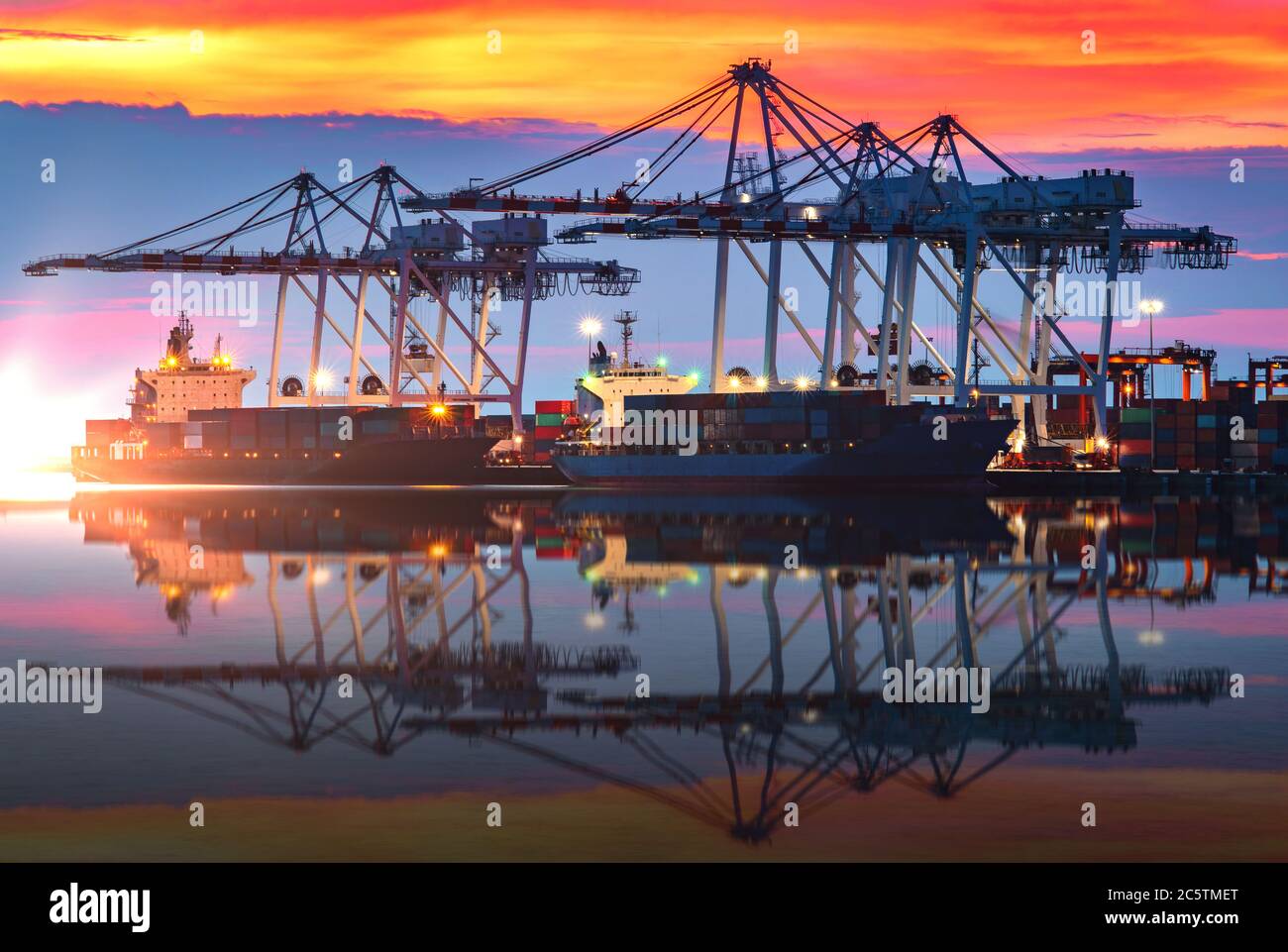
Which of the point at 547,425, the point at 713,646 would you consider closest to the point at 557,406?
the point at 547,425

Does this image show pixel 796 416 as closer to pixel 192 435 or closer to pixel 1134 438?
pixel 1134 438

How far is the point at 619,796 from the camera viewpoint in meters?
11.5

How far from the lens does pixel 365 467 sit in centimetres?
8300

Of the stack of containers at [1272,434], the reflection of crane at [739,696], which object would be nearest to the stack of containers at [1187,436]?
the stack of containers at [1272,434]

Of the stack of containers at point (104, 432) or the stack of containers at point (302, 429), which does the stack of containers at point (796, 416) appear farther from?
the stack of containers at point (104, 432)

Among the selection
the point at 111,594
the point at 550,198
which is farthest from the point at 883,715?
the point at 550,198

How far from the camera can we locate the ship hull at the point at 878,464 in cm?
6838

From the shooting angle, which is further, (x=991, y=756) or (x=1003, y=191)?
(x=1003, y=191)

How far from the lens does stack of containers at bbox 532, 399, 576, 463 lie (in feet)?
309

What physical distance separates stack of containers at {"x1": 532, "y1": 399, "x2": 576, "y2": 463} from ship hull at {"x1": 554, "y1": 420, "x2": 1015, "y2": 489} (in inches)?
781

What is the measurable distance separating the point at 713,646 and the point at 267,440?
71038 millimetres
